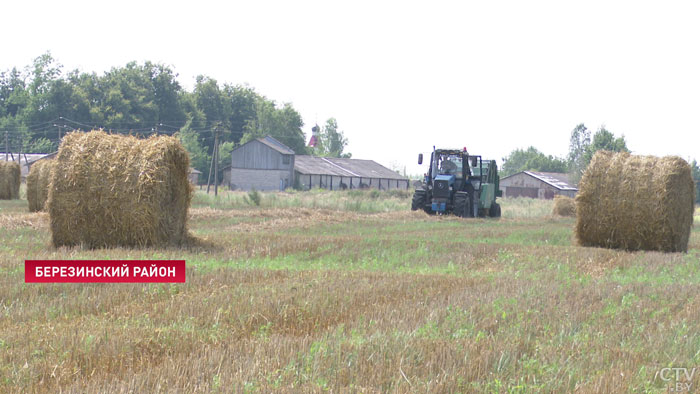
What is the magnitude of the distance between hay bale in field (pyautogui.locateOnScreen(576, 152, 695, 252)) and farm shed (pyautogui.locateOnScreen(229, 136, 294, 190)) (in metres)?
59.2

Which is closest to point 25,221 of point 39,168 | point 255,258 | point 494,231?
point 255,258

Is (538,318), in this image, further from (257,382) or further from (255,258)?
(255,258)

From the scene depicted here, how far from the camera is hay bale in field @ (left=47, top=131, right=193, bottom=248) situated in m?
13.4

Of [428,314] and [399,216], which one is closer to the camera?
[428,314]

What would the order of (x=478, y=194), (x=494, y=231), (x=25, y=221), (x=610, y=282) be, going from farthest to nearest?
(x=478, y=194) < (x=494, y=231) < (x=25, y=221) < (x=610, y=282)

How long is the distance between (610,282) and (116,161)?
9.39 meters

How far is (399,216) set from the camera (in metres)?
27.8

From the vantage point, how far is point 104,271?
9.80 metres

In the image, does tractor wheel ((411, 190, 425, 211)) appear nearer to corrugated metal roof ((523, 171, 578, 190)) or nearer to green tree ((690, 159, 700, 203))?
green tree ((690, 159, 700, 203))

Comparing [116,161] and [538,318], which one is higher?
[116,161]

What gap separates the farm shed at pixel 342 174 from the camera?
75.7 meters

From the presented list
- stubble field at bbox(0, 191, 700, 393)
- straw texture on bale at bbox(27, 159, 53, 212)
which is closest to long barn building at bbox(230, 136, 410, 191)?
straw texture on bale at bbox(27, 159, 53, 212)

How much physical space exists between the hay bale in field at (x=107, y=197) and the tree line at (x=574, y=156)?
5780 cm

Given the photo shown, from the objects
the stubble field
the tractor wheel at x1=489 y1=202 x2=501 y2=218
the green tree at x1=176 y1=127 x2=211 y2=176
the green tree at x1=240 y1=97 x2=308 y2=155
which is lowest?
the stubble field
